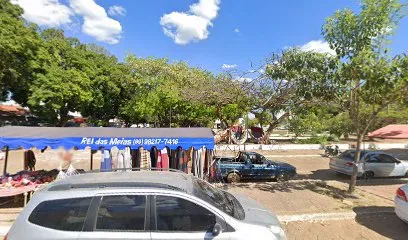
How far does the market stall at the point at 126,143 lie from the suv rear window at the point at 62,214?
174 inches

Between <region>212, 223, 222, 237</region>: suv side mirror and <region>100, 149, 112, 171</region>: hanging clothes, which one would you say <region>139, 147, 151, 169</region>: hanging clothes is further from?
<region>212, 223, 222, 237</region>: suv side mirror

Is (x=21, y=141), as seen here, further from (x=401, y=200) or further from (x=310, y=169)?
(x=310, y=169)

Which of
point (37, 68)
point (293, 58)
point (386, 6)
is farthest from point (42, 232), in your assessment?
point (37, 68)

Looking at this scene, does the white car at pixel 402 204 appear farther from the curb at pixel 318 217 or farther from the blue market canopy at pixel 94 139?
the blue market canopy at pixel 94 139

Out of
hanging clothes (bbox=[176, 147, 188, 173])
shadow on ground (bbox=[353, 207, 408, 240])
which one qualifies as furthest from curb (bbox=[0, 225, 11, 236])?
shadow on ground (bbox=[353, 207, 408, 240])

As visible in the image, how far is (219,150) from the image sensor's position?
71.7 feet

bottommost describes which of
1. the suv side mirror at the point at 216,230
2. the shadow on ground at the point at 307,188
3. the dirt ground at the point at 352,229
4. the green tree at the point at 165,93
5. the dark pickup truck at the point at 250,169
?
the dirt ground at the point at 352,229

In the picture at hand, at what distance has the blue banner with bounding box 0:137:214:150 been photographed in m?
8.82

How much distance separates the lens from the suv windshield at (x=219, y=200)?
177 inches

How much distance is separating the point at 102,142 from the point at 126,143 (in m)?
0.70

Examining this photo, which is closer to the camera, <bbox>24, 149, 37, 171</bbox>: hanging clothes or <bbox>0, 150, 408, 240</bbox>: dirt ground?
<bbox>0, 150, 408, 240</bbox>: dirt ground

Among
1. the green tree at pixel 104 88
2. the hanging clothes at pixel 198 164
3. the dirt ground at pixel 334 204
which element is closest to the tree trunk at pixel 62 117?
the green tree at pixel 104 88

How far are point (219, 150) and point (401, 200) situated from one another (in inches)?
588

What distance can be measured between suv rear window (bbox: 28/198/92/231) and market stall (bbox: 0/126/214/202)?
443 centimetres
